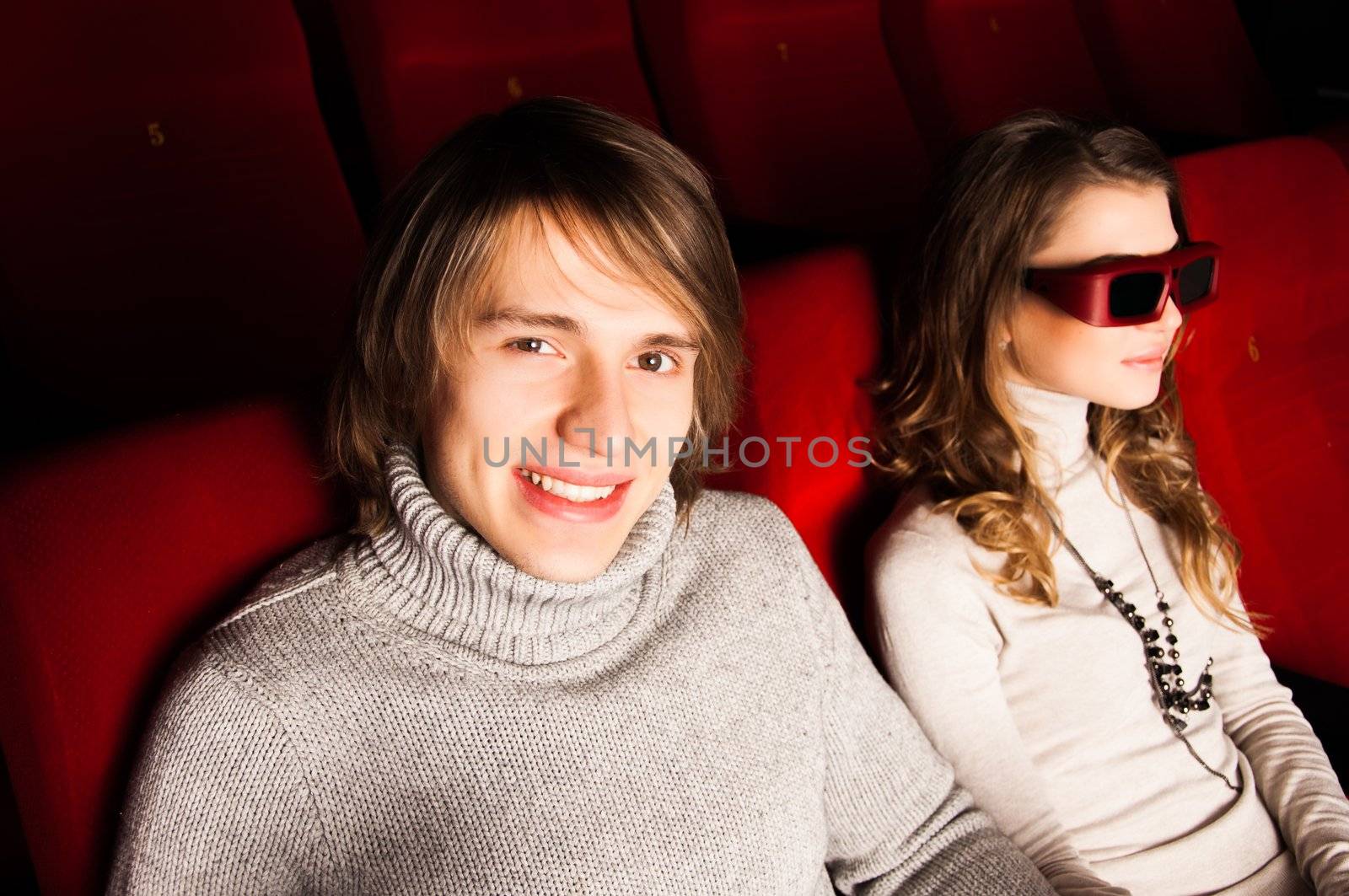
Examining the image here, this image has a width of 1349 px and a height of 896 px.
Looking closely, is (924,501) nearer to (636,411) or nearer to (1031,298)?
(1031,298)

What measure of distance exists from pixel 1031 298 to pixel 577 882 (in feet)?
2.11

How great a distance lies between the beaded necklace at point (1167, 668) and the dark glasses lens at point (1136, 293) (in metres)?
0.22

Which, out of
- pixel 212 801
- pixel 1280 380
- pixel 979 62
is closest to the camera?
pixel 212 801

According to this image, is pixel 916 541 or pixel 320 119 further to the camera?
pixel 320 119

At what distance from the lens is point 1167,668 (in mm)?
1051

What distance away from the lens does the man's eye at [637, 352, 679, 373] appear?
77 centimetres

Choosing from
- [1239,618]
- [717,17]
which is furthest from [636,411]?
[717,17]

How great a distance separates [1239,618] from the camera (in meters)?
1.12

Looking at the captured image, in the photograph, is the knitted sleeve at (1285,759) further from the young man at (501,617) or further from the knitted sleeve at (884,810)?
the young man at (501,617)

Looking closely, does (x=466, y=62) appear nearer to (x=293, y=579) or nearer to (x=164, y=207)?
(x=164, y=207)

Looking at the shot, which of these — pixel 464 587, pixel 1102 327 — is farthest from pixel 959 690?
pixel 464 587

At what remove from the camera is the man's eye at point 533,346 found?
0.71 meters

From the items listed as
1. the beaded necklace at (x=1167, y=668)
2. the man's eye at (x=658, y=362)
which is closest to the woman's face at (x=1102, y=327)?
the beaded necklace at (x=1167, y=668)

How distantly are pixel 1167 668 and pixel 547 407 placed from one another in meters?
0.68
